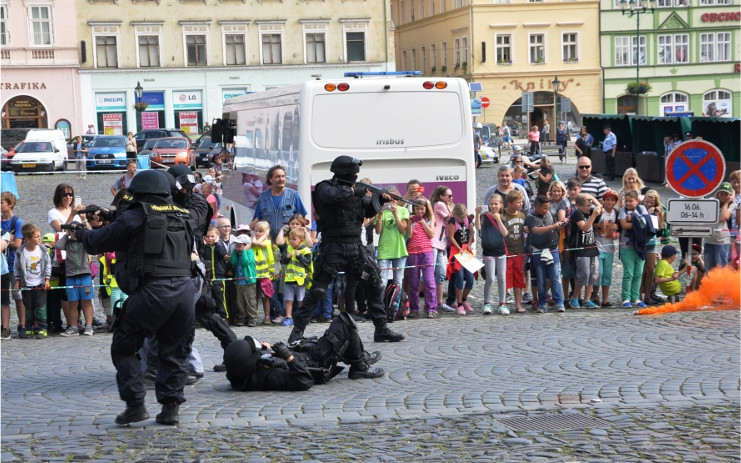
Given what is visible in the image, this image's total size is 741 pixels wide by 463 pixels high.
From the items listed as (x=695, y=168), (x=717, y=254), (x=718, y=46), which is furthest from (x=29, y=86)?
(x=695, y=168)

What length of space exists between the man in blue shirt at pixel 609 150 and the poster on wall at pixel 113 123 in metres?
35.1

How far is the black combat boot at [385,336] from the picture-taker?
496 inches

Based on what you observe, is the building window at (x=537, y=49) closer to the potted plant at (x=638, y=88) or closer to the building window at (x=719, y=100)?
the potted plant at (x=638, y=88)

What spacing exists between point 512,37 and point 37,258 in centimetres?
6287

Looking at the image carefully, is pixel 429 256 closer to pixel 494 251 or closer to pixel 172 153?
pixel 494 251

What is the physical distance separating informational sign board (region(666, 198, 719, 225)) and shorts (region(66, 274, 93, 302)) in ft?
22.8

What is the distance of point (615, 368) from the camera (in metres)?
10.7

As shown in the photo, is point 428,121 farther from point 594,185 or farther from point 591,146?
point 591,146

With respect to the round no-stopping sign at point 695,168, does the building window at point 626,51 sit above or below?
above

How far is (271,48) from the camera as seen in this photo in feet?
227

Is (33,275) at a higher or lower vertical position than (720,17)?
lower

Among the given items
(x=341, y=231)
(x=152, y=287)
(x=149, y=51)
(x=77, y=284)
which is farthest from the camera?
(x=149, y=51)

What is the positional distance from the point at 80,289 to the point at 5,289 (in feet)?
2.95

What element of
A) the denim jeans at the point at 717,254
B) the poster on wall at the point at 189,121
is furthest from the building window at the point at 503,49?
the denim jeans at the point at 717,254
